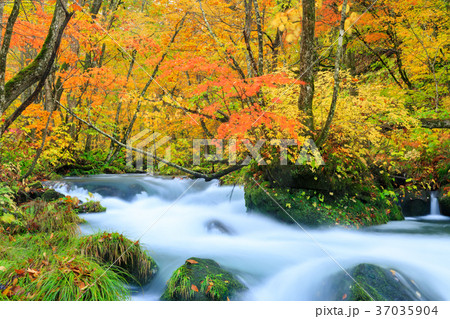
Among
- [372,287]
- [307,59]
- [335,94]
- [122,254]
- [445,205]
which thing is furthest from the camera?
[445,205]

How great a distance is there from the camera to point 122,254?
4.11m

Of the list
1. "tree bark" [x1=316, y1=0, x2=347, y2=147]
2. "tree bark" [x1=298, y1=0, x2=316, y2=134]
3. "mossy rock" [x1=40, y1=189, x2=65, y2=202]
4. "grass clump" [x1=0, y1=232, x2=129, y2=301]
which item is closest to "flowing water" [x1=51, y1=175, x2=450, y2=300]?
"grass clump" [x1=0, y1=232, x2=129, y2=301]

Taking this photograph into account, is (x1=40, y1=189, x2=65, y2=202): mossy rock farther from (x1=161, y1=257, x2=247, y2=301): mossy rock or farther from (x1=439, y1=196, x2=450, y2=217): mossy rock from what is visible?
(x1=439, y1=196, x2=450, y2=217): mossy rock

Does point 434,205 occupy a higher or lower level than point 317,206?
lower

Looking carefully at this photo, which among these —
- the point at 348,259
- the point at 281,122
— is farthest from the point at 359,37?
the point at 348,259

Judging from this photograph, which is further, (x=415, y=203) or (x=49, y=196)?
(x=415, y=203)

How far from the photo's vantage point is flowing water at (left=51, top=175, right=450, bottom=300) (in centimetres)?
430

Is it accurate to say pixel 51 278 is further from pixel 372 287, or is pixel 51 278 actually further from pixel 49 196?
pixel 49 196

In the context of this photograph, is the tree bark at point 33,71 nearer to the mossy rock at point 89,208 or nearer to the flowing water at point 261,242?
the flowing water at point 261,242


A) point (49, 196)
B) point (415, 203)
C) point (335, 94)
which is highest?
point (335, 94)

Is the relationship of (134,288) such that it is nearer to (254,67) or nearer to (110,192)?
(254,67)

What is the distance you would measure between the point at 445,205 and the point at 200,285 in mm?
7686

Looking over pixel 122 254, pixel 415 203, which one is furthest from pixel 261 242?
pixel 415 203

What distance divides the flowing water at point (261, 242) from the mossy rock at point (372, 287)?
9.0 inches
